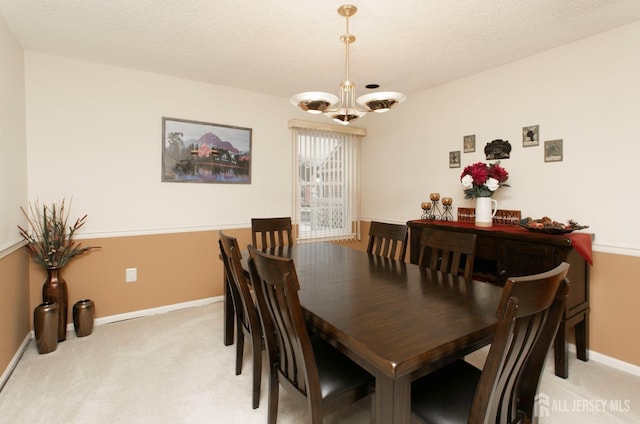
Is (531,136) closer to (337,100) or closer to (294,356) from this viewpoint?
(337,100)

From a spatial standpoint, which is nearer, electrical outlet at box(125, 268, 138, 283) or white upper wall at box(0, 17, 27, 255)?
white upper wall at box(0, 17, 27, 255)

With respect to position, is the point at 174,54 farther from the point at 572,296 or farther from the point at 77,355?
the point at 572,296

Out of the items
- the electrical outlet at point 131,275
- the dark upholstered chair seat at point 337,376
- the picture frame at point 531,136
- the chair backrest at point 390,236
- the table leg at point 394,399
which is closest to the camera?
the table leg at point 394,399

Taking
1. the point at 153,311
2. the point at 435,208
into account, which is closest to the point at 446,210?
the point at 435,208

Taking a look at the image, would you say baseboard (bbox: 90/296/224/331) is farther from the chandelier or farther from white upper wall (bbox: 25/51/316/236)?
the chandelier

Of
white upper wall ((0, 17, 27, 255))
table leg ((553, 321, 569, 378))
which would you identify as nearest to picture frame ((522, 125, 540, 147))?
table leg ((553, 321, 569, 378))

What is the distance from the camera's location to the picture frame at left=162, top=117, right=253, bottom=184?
329 cm

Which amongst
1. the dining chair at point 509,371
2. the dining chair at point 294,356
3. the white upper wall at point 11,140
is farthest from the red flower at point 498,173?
the white upper wall at point 11,140

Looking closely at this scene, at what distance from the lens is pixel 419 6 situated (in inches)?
78.7

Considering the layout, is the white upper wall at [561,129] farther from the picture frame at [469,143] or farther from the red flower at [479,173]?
the red flower at [479,173]

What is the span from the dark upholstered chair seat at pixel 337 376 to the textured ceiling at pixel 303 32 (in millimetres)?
2040

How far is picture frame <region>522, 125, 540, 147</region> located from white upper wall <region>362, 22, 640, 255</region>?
40mm

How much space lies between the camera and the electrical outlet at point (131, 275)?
123 inches

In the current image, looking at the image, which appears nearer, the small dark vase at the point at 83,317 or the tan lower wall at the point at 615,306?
the tan lower wall at the point at 615,306
